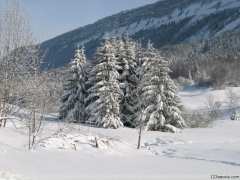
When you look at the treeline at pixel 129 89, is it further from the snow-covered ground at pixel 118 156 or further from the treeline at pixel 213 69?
the treeline at pixel 213 69

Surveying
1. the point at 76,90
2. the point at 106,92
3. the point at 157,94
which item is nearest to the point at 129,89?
the point at 106,92

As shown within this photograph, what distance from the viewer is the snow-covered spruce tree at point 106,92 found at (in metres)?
41.6

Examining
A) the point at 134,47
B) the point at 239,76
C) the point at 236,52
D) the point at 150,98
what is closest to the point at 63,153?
the point at 150,98

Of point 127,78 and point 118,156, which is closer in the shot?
A: point 118,156

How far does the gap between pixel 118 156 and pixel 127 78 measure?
22.4 m

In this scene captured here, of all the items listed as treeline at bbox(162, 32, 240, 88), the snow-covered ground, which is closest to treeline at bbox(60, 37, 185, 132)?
the snow-covered ground

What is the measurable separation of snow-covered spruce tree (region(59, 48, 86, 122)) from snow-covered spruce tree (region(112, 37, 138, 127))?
4.76 m

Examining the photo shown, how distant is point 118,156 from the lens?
22.5 m

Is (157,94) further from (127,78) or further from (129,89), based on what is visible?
(127,78)

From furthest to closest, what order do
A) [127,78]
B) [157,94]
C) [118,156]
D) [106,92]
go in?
[127,78], [106,92], [157,94], [118,156]

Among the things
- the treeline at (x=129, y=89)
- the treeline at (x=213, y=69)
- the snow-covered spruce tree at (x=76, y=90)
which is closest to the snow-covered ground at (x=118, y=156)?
the treeline at (x=129, y=89)

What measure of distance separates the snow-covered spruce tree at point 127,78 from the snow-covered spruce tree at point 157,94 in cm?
201

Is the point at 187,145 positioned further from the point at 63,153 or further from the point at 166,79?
the point at 63,153

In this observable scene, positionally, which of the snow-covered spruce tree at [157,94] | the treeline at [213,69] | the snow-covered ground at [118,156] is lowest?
the snow-covered ground at [118,156]
